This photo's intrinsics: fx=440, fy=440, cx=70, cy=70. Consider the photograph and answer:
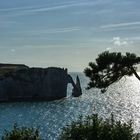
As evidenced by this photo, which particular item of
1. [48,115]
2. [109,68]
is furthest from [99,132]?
[48,115]

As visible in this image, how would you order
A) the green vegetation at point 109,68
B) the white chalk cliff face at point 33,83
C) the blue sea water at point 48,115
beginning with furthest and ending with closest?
the white chalk cliff face at point 33,83 < the blue sea water at point 48,115 < the green vegetation at point 109,68

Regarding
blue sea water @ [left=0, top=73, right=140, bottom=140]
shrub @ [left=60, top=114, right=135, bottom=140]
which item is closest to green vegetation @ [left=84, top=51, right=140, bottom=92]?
shrub @ [left=60, top=114, right=135, bottom=140]

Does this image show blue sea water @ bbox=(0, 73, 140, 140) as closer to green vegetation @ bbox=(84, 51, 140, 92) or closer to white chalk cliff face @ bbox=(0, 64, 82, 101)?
white chalk cliff face @ bbox=(0, 64, 82, 101)

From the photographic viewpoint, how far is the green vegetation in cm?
3086

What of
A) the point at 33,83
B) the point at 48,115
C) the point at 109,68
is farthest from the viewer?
the point at 33,83

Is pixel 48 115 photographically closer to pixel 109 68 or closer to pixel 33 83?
pixel 33 83

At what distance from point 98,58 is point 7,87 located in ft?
530

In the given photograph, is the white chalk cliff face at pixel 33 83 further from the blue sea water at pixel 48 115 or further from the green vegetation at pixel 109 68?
the green vegetation at pixel 109 68

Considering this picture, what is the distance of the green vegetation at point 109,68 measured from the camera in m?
30.9

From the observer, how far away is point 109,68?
31.6 metres

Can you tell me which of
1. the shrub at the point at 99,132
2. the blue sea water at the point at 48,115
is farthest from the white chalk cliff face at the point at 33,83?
the shrub at the point at 99,132

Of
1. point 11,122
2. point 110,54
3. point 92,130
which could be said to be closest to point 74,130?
point 92,130

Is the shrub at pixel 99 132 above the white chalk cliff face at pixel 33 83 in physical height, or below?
below

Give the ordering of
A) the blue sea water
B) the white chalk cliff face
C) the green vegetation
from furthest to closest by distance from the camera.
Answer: the white chalk cliff face
the blue sea water
the green vegetation
